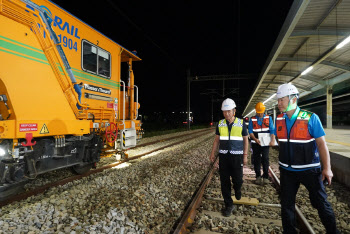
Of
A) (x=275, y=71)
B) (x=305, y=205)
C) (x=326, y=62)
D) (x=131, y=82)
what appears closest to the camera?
(x=305, y=205)

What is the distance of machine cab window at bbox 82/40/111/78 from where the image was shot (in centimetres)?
561

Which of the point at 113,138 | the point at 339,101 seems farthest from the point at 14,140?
the point at 339,101

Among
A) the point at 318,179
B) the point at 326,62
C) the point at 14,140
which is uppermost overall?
the point at 326,62

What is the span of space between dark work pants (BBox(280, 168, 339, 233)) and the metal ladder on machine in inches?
182

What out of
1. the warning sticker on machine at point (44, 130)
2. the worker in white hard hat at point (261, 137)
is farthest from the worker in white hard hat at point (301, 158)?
the warning sticker on machine at point (44, 130)

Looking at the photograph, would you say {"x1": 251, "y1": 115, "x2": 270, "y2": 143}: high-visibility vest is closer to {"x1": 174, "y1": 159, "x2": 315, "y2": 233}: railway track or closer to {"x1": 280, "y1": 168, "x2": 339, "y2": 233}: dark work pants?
{"x1": 174, "y1": 159, "x2": 315, "y2": 233}: railway track

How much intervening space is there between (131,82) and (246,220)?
6.15 m

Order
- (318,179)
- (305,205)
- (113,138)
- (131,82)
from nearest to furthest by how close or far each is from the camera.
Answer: (318,179)
(305,205)
(113,138)
(131,82)

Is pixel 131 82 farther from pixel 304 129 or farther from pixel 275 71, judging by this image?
pixel 275 71

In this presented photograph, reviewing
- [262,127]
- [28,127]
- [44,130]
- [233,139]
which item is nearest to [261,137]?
[262,127]

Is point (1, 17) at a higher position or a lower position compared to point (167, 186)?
higher

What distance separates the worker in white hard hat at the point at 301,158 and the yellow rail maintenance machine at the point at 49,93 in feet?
14.0

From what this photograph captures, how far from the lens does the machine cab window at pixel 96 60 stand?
18.4 feet

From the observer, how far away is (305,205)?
12.8 feet
